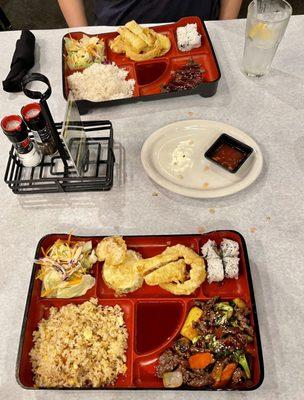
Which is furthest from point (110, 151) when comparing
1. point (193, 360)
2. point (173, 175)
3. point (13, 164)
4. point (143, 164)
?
point (193, 360)

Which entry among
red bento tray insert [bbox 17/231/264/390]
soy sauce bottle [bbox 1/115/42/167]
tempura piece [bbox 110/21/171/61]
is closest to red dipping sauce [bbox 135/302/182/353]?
red bento tray insert [bbox 17/231/264/390]

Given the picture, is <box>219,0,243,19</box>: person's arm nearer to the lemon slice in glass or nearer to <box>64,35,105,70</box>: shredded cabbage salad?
the lemon slice in glass

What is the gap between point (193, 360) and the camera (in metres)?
1.24

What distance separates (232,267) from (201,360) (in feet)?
1.12

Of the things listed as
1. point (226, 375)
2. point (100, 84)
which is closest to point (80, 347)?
point (226, 375)

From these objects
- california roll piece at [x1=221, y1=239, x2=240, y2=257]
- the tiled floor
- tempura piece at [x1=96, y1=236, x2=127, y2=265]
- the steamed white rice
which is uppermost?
the steamed white rice

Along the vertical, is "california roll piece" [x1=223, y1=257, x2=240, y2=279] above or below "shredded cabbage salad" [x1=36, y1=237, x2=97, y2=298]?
above

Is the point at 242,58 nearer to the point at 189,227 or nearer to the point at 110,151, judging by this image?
the point at 110,151

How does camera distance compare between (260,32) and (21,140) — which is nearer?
(21,140)

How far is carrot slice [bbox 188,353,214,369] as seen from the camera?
4.01 feet

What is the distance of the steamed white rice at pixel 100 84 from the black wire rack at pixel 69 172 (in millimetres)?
197

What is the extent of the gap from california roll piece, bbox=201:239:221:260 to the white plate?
252mm

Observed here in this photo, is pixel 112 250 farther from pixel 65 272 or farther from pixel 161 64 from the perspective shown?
pixel 161 64

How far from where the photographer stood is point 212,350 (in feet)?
4.07
